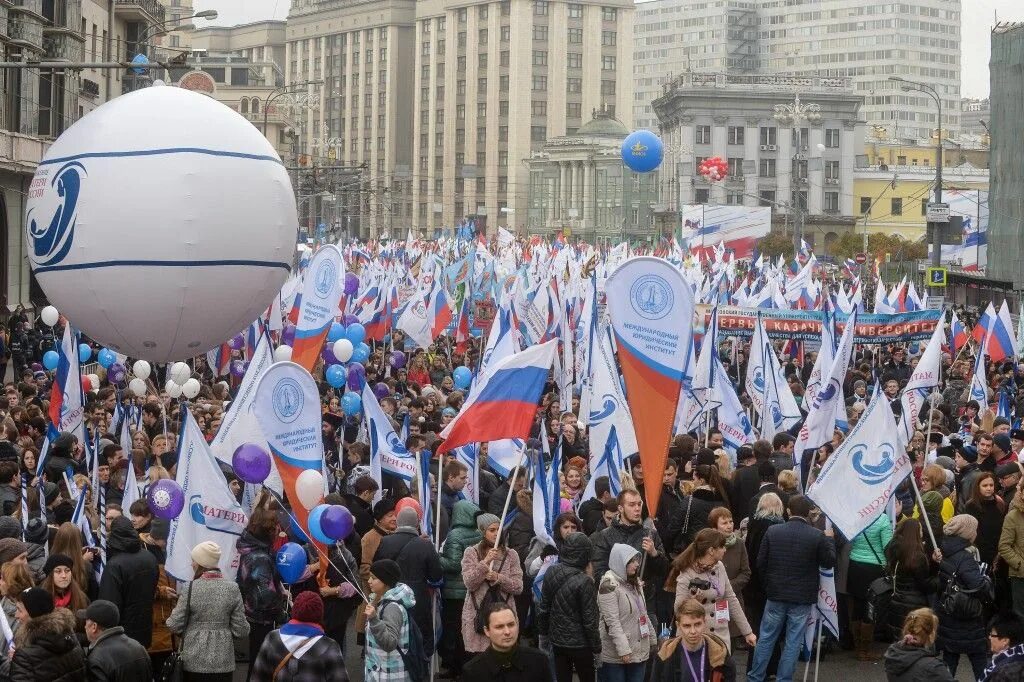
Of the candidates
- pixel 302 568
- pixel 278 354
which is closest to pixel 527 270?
pixel 278 354

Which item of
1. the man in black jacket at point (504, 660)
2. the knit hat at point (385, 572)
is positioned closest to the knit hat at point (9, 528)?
the knit hat at point (385, 572)

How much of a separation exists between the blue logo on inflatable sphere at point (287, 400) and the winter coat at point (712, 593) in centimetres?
272

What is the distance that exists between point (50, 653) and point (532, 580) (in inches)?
141

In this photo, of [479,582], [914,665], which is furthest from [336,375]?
[914,665]

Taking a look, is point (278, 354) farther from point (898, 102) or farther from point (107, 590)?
point (898, 102)

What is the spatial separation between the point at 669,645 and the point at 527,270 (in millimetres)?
27717

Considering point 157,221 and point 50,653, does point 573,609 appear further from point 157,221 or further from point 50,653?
point 157,221

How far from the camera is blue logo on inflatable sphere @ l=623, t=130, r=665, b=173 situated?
107 feet

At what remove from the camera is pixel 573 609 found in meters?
9.48

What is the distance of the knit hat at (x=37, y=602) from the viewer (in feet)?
26.0

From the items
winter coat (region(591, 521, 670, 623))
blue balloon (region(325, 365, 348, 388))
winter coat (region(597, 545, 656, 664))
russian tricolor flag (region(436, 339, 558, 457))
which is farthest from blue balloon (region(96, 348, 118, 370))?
Answer: winter coat (region(597, 545, 656, 664))

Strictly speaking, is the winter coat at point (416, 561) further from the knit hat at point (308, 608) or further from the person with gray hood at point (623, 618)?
the knit hat at point (308, 608)

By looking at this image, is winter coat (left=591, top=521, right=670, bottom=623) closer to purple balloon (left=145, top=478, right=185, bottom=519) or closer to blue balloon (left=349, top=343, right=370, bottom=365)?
purple balloon (left=145, top=478, right=185, bottom=519)

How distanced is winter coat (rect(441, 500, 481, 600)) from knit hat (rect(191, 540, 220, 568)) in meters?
1.83
